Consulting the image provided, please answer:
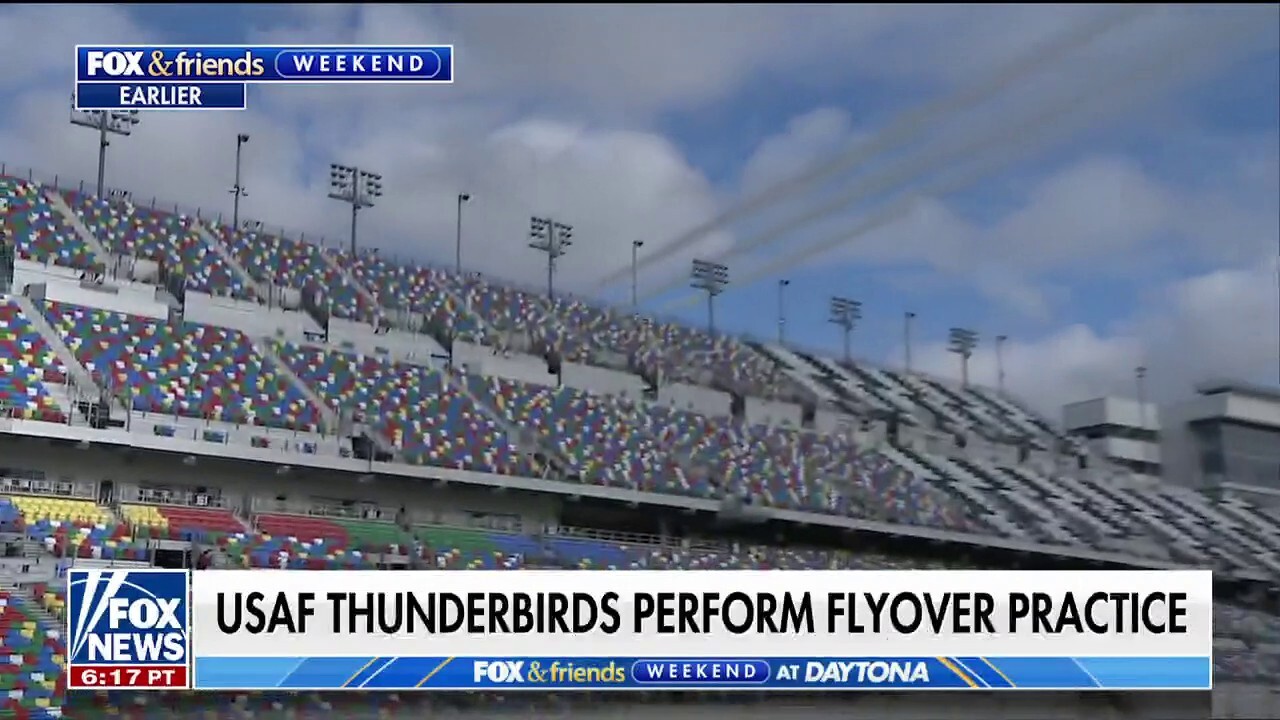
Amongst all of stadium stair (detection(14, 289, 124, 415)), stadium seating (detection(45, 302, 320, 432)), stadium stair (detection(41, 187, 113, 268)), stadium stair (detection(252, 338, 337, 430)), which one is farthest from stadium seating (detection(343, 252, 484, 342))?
stadium stair (detection(14, 289, 124, 415))

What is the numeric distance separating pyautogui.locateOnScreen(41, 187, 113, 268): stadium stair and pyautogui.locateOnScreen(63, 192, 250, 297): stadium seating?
0.60 feet

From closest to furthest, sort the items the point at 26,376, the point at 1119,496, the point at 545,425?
the point at 26,376, the point at 545,425, the point at 1119,496

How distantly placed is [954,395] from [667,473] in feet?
91.4

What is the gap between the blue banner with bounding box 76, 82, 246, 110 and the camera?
28359 mm

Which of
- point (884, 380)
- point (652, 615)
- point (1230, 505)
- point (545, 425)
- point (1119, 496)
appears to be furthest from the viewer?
point (884, 380)

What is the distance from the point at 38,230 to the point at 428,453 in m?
12.7

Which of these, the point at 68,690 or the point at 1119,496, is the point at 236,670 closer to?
the point at 68,690

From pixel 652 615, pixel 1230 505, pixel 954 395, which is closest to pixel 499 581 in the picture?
pixel 652 615

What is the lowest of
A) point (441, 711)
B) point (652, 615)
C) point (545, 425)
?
point (441, 711)

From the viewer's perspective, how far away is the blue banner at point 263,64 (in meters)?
25.3

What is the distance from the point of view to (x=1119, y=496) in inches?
2518
